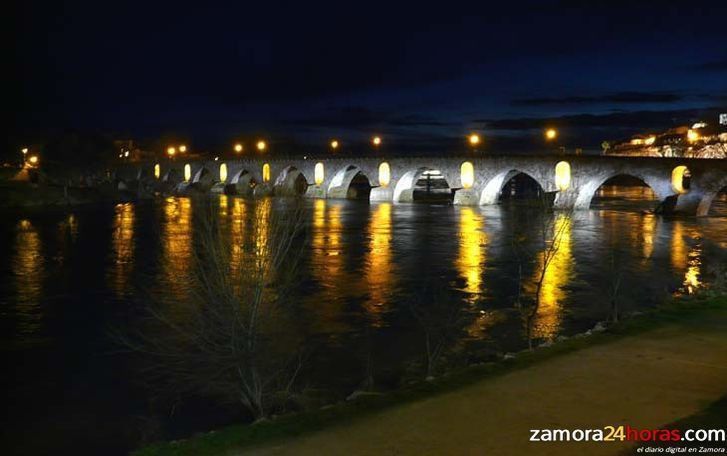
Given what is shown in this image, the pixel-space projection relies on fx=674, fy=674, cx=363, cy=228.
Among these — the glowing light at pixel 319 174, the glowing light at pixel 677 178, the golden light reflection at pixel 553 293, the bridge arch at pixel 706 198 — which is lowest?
the golden light reflection at pixel 553 293

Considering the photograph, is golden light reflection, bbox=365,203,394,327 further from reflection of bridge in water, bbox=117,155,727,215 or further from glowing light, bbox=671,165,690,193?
glowing light, bbox=671,165,690,193

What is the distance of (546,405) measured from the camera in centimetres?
924

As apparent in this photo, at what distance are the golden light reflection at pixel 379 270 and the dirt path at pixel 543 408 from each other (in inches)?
342

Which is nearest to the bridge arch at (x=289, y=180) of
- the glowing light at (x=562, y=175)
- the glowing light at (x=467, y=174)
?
the glowing light at (x=467, y=174)

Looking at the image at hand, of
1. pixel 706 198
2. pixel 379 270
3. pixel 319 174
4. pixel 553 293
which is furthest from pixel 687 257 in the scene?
pixel 319 174

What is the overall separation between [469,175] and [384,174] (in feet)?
42.4

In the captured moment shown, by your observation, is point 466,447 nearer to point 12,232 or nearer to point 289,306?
point 289,306

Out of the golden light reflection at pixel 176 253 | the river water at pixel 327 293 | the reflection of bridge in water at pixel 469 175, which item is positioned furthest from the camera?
the reflection of bridge in water at pixel 469 175

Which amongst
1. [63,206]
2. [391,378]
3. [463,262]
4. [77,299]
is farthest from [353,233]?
[63,206]

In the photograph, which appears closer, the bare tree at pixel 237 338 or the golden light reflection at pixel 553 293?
the bare tree at pixel 237 338

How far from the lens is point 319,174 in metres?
91.8

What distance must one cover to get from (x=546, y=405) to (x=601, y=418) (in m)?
0.80

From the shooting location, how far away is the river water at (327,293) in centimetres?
1313

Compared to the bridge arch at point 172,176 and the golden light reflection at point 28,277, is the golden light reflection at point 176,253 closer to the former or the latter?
the golden light reflection at point 28,277
